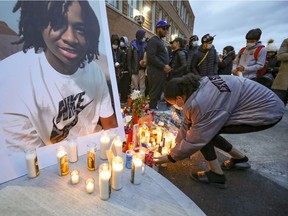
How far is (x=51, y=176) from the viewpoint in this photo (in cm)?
123

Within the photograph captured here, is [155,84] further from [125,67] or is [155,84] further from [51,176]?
[51,176]

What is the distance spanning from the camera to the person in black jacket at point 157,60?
3246 millimetres

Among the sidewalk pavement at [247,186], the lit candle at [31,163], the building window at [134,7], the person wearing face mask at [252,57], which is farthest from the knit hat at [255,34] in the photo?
the building window at [134,7]

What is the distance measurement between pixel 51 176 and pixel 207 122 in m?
1.18

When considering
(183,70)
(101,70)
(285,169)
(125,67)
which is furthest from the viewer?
(125,67)

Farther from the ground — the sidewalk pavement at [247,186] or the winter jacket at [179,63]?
the winter jacket at [179,63]

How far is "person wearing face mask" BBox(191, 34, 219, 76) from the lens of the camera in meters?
3.53

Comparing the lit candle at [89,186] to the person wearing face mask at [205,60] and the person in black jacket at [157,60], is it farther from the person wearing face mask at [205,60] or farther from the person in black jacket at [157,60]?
the person wearing face mask at [205,60]

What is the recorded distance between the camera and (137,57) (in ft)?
13.9

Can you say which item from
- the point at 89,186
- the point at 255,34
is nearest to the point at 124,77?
the point at 255,34

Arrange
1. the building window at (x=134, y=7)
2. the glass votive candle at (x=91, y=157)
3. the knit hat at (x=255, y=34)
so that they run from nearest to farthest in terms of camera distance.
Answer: the glass votive candle at (x=91, y=157) → the knit hat at (x=255, y=34) → the building window at (x=134, y=7)

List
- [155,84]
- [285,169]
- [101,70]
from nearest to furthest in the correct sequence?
[101,70] → [285,169] → [155,84]

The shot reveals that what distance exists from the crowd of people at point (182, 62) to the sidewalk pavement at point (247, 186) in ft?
4.86

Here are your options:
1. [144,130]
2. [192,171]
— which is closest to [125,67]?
[144,130]
